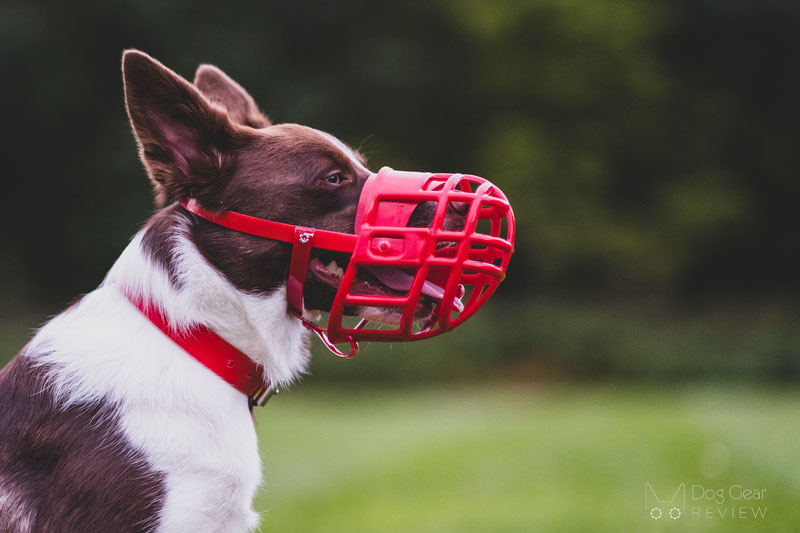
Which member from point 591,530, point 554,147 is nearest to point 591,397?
point 591,530

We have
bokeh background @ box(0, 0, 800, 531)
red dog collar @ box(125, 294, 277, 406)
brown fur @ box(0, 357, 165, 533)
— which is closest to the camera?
brown fur @ box(0, 357, 165, 533)

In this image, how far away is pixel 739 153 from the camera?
26250 millimetres

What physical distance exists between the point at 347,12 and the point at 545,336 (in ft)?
38.7

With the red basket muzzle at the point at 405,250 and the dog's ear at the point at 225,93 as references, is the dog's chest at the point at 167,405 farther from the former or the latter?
the dog's ear at the point at 225,93

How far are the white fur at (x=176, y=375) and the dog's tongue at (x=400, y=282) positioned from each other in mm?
399

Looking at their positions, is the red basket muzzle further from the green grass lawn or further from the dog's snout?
the green grass lawn

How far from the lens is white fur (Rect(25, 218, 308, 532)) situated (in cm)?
263

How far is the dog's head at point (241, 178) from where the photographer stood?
295 centimetres

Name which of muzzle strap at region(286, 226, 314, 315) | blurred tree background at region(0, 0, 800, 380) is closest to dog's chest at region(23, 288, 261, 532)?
muzzle strap at region(286, 226, 314, 315)

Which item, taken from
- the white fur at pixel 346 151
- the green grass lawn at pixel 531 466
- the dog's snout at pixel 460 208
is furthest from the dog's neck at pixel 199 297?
the green grass lawn at pixel 531 466

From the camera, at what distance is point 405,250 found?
2838 mm
